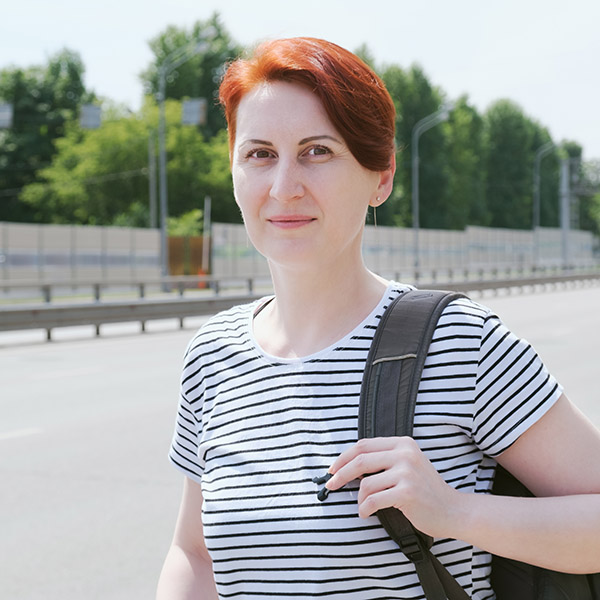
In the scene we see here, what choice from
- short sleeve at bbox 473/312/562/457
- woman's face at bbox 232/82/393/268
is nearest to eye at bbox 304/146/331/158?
woman's face at bbox 232/82/393/268

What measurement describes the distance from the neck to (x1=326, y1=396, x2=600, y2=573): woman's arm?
1.11 feet

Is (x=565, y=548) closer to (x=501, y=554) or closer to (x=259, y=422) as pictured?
(x=501, y=554)

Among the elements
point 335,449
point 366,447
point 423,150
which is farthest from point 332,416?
point 423,150

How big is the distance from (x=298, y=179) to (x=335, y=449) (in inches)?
19.6

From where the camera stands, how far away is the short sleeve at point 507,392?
1.63 meters

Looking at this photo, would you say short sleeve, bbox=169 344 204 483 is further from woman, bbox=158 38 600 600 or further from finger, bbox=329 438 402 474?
finger, bbox=329 438 402 474

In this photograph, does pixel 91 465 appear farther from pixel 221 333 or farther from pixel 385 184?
pixel 385 184

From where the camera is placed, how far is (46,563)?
17.6ft

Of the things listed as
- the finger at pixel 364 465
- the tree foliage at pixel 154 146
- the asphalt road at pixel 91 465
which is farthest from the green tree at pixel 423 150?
the finger at pixel 364 465

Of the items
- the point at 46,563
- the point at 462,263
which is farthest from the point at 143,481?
the point at 462,263

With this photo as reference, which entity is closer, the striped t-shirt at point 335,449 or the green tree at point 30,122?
the striped t-shirt at point 335,449

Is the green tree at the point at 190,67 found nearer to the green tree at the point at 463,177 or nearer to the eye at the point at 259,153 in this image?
the green tree at the point at 463,177

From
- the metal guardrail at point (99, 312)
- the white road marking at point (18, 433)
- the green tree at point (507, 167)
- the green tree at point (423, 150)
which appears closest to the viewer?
the white road marking at point (18, 433)

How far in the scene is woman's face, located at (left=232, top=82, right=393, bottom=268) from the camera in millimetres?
1824
